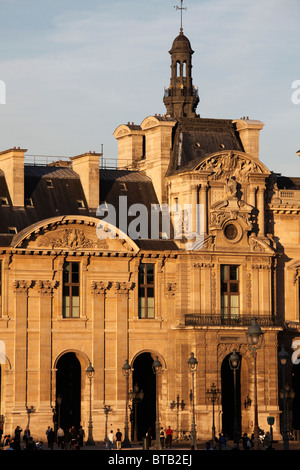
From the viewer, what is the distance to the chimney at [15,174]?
93625mm

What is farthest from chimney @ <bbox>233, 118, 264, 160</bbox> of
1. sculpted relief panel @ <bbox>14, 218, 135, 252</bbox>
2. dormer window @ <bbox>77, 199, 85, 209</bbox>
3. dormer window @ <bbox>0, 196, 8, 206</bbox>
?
dormer window @ <bbox>0, 196, 8, 206</bbox>

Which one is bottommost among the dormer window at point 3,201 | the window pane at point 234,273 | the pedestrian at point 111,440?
the pedestrian at point 111,440

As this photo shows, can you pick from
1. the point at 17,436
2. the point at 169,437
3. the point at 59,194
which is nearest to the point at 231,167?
the point at 59,194

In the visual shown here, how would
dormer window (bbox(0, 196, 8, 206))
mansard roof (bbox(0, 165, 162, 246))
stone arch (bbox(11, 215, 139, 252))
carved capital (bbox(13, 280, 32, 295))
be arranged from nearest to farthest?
stone arch (bbox(11, 215, 139, 252)) < carved capital (bbox(13, 280, 32, 295)) < mansard roof (bbox(0, 165, 162, 246)) < dormer window (bbox(0, 196, 8, 206))

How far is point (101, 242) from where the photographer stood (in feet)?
305

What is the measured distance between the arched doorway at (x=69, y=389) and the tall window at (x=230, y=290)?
9.10 metres

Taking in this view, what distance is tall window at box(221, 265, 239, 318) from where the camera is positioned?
95.8 m

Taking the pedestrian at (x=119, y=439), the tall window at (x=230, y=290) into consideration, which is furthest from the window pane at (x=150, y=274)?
the pedestrian at (x=119, y=439)

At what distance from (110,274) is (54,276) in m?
3.41

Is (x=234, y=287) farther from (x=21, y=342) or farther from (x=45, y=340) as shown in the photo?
(x=21, y=342)

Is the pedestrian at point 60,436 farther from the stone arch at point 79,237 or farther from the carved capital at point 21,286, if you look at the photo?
the stone arch at point 79,237

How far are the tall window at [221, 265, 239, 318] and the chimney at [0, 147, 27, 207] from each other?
12.4m

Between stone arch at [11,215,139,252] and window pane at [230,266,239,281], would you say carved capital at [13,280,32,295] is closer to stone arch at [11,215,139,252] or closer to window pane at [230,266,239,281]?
stone arch at [11,215,139,252]

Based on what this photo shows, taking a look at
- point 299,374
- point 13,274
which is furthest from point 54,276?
point 299,374
